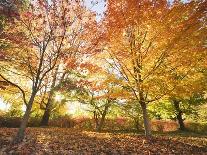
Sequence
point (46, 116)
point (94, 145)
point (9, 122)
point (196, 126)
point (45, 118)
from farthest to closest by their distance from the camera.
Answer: point (196, 126) < point (46, 116) < point (45, 118) < point (9, 122) < point (94, 145)

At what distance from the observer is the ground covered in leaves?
36.0ft

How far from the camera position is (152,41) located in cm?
1287

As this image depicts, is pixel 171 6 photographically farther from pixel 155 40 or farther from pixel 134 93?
pixel 134 93

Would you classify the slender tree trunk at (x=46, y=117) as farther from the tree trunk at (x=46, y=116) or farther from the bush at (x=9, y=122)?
the bush at (x=9, y=122)

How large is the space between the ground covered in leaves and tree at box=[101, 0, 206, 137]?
5.20ft

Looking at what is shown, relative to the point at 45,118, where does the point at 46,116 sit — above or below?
above

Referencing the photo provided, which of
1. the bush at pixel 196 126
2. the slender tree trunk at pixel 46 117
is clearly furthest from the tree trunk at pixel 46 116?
the bush at pixel 196 126

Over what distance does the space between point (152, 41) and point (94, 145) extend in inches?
204

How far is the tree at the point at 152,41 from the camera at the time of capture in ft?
39.4

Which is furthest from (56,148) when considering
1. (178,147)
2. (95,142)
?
(178,147)

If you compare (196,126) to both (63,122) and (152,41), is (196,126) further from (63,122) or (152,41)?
(152,41)

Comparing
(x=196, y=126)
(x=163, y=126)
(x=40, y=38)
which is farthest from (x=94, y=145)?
(x=196, y=126)

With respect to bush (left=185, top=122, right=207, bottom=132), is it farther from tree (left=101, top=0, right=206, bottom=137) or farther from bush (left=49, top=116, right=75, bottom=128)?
tree (left=101, top=0, right=206, bottom=137)

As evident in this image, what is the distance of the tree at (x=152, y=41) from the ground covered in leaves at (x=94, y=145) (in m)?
1.59
